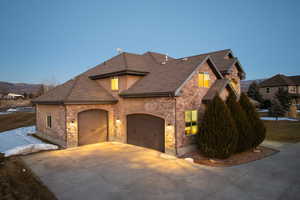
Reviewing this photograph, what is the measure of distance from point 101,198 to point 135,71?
1021cm

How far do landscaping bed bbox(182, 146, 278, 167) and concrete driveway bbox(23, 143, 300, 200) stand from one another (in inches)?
21.9

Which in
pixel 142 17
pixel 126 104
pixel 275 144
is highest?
pixel 142 17

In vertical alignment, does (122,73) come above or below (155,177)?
above

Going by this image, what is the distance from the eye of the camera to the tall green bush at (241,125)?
11.5m

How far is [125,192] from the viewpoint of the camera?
22.1 feet

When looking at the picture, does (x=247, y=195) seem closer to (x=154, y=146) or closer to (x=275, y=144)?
(x=154, y=146)

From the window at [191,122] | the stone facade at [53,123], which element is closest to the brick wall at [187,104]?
the window at [191,122]

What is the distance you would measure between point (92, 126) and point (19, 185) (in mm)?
7496

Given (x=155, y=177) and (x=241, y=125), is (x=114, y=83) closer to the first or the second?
(x=155, y=177)

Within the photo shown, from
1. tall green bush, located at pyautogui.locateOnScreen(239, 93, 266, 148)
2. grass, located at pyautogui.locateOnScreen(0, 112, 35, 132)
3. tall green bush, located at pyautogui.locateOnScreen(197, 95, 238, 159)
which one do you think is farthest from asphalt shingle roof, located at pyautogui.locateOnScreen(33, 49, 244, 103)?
grass, located at pyautogui.locateOnScreen(0, 112, 35, 132)

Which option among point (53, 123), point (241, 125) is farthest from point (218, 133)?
point (53, 123)

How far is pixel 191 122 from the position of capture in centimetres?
1205

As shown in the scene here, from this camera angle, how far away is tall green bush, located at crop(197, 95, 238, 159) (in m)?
10.2

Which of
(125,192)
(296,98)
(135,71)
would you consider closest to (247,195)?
(125,192)
